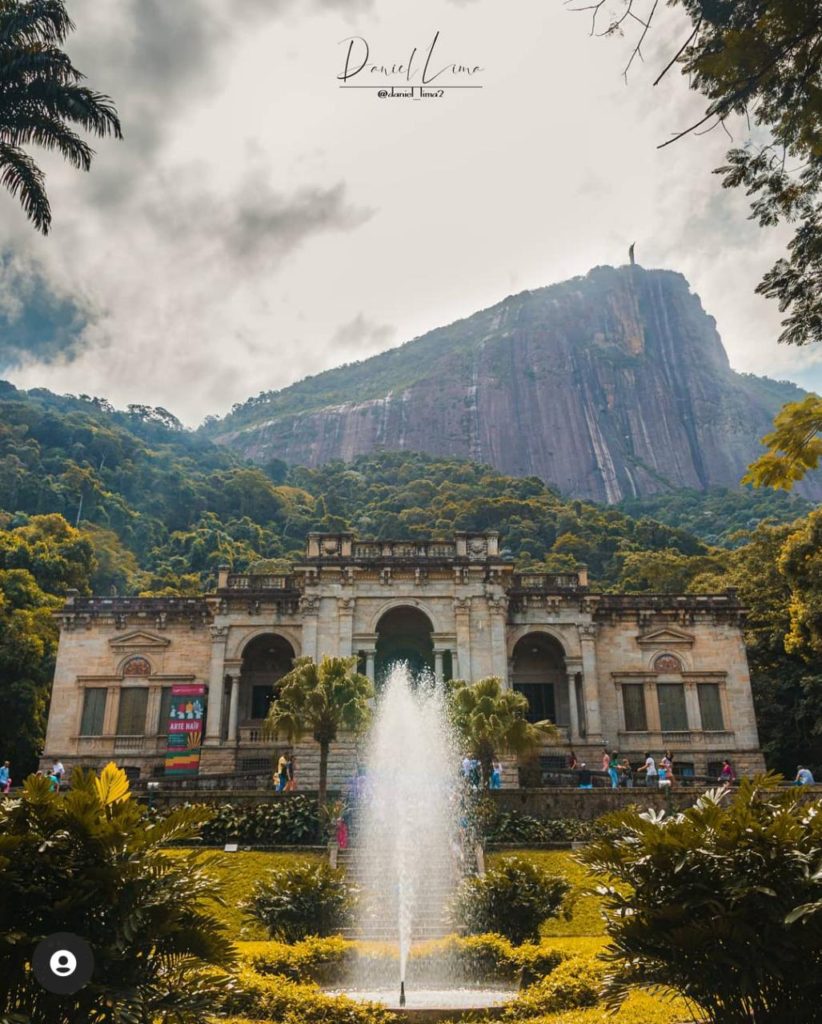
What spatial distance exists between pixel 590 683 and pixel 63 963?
29.0 metres

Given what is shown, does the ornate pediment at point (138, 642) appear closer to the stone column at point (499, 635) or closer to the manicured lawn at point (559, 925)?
the stone column at point (499, 635)

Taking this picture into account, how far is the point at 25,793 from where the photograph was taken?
24.3 feet

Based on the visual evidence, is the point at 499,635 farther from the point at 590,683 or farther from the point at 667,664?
the point at 667,664

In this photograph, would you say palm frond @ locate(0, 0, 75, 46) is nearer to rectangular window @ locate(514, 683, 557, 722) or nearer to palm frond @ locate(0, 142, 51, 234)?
palm frond @ locate(0, 142, 51, 234)

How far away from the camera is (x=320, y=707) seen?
2395 centimetres

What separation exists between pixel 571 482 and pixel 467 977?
454 feet

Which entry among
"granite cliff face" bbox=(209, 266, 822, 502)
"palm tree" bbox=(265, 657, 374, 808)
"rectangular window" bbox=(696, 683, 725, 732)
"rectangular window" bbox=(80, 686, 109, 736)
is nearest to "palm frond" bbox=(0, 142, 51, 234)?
"palm tree" bbox=(265, 657, 374, 808)

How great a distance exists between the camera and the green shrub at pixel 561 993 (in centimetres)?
1116

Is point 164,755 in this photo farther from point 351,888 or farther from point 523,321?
point 523,321


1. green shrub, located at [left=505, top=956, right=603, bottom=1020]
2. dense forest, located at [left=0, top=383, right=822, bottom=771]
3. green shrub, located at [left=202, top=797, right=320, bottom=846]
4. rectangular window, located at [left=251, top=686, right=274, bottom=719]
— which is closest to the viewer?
green shrub, located at [left=505, top=956, right=603, bottom=1020]

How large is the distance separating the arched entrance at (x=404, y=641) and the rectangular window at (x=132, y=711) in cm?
930

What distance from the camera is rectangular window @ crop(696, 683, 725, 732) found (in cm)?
3428

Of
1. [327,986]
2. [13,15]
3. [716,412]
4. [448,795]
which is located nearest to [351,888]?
[327,986]

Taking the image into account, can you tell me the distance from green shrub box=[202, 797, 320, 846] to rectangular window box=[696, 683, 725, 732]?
17995 millimetres
